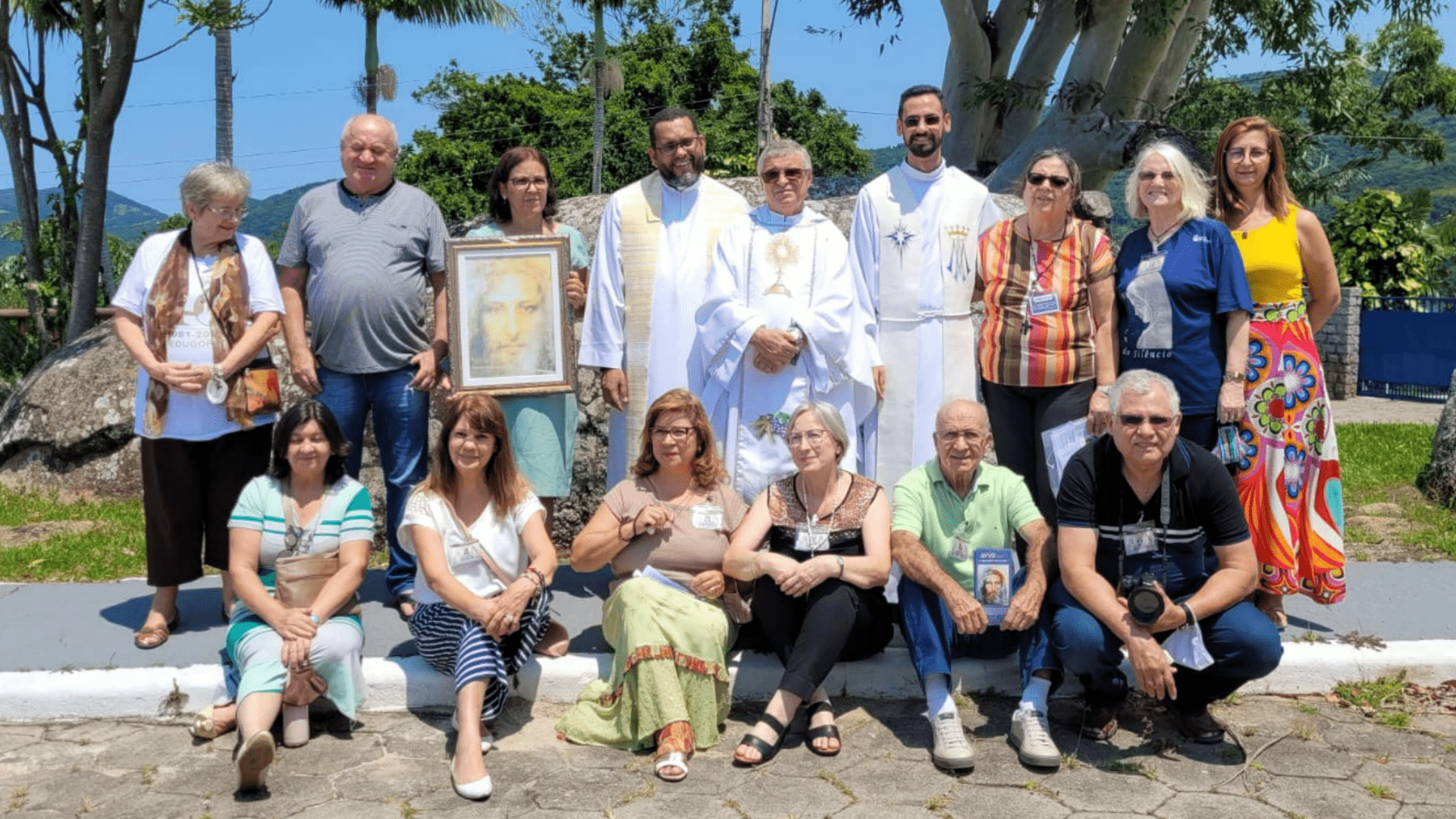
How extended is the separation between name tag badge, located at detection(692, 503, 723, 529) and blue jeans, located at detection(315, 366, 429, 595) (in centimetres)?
133

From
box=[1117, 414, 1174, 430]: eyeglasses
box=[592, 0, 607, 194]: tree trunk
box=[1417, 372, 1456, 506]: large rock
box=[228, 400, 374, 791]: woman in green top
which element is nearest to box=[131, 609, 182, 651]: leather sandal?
box=[228, 400, 374, 791]: woman in green top

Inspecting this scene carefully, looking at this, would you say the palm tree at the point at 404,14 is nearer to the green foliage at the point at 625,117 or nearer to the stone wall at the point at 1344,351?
the green foliage at the point at 625,117

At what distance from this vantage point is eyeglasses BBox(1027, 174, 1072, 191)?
4.94m

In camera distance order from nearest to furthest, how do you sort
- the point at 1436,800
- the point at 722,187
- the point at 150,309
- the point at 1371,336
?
1. the point at 1436,800
2. the point at 150,309
3. the point at 722,187
4. the point at 1371,336

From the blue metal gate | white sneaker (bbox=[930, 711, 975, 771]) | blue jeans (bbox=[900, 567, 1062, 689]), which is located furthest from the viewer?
the blue metal gate

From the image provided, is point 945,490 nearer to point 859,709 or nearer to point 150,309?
point 859,709

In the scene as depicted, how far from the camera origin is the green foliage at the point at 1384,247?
2139cm

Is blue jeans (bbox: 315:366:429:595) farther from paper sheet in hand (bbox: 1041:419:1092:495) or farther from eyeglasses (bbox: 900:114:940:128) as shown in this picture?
paper sheet in hand (bbox: 1041:419:1092:495)

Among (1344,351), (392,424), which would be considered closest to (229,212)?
(392,424)

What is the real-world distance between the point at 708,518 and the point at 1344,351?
1708 centimetres

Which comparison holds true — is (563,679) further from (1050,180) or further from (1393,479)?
(1393,479)

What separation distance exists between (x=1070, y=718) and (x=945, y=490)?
87 cm

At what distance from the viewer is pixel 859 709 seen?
4.76 meters

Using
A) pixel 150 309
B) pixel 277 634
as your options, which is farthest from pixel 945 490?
pixel 150 309
